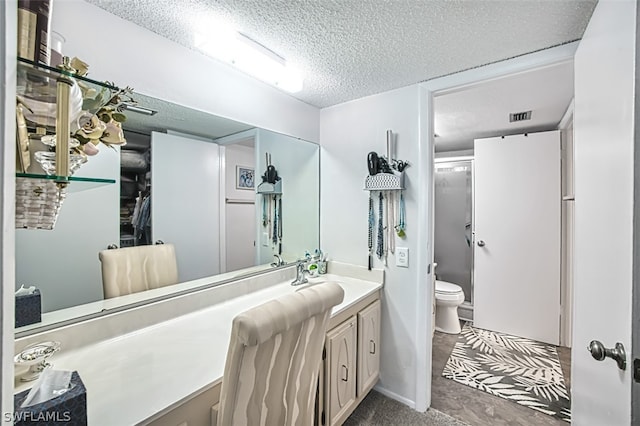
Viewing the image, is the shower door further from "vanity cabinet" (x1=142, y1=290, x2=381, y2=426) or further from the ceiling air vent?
"vanity cabinet" (x1=142, y1=290, x2=381, y2=426)

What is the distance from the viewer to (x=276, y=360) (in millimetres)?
882

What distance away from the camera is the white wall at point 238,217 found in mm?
A: 1707

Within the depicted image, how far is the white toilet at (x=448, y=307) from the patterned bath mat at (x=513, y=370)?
12 cm

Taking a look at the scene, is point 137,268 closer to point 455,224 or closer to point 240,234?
point 240,234

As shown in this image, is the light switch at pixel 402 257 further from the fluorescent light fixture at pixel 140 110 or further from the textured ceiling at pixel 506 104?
the fluorescent light fixture at pixel 140 110

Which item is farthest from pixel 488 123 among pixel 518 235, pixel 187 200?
pixel 187 200

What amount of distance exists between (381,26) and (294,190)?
126 centimetres

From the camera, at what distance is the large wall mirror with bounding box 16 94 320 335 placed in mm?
1091

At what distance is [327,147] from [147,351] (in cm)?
180

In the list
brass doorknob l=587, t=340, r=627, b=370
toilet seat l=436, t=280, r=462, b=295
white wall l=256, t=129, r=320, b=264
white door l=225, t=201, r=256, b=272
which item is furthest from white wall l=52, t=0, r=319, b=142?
toilet seat l=436, t=280, r=462, b=295

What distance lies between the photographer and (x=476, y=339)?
9.32ft

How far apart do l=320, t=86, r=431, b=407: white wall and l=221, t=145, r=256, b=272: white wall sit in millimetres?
→ 685

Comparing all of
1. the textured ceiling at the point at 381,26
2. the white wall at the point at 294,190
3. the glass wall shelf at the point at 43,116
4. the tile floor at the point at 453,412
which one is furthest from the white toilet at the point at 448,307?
the glass wall shelf at the point at 43,116

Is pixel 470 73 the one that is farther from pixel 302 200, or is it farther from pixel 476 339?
pixel 476 339
